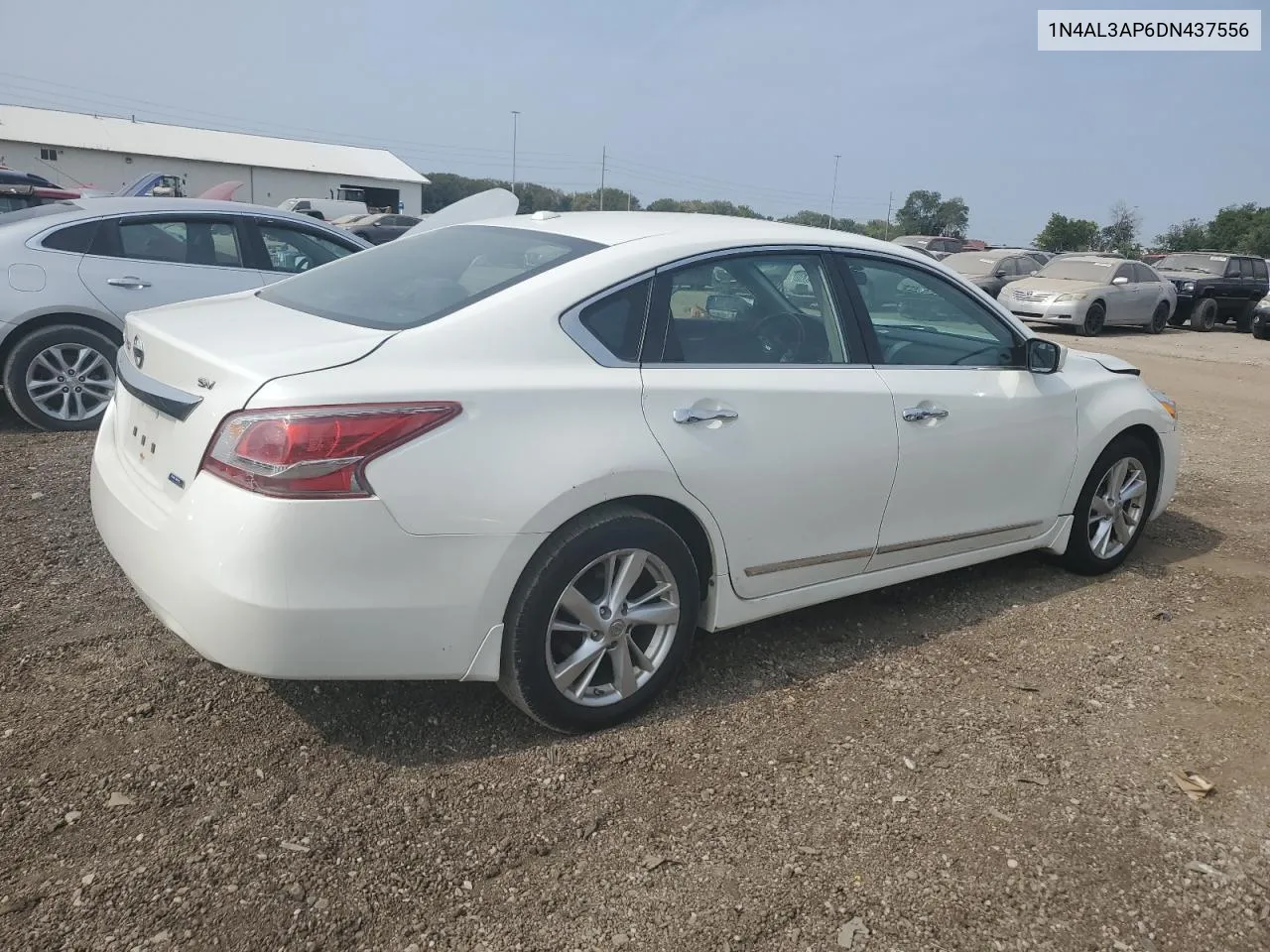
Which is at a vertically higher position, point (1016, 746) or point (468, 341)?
point (468, 341)

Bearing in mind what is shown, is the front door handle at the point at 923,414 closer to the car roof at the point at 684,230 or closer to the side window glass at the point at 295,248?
the car roof at the point at 684,230

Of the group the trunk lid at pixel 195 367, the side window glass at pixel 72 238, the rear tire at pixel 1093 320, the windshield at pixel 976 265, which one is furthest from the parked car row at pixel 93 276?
the windshield at pixel 976 265

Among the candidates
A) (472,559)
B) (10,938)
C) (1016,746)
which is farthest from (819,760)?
(10,938)

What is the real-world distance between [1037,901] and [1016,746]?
0.77 meters

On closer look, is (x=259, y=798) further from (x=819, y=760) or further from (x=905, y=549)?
(x=905, y=549)

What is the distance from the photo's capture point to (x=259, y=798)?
271cm

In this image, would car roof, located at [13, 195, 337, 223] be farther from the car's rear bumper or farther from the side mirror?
the side mirror

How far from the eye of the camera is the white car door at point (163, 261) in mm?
6637

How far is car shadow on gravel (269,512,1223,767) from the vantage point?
307cm

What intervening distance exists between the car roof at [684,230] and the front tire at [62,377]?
398 cm

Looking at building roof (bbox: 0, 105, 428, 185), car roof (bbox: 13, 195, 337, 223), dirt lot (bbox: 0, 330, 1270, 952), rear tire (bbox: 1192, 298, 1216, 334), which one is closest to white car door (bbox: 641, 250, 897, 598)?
dirt lot (bbox: 0, 330, 1270, 952)

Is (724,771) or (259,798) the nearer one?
(259,798)

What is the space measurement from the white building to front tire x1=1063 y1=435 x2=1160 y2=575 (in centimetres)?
5785

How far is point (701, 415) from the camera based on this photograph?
3125mm
